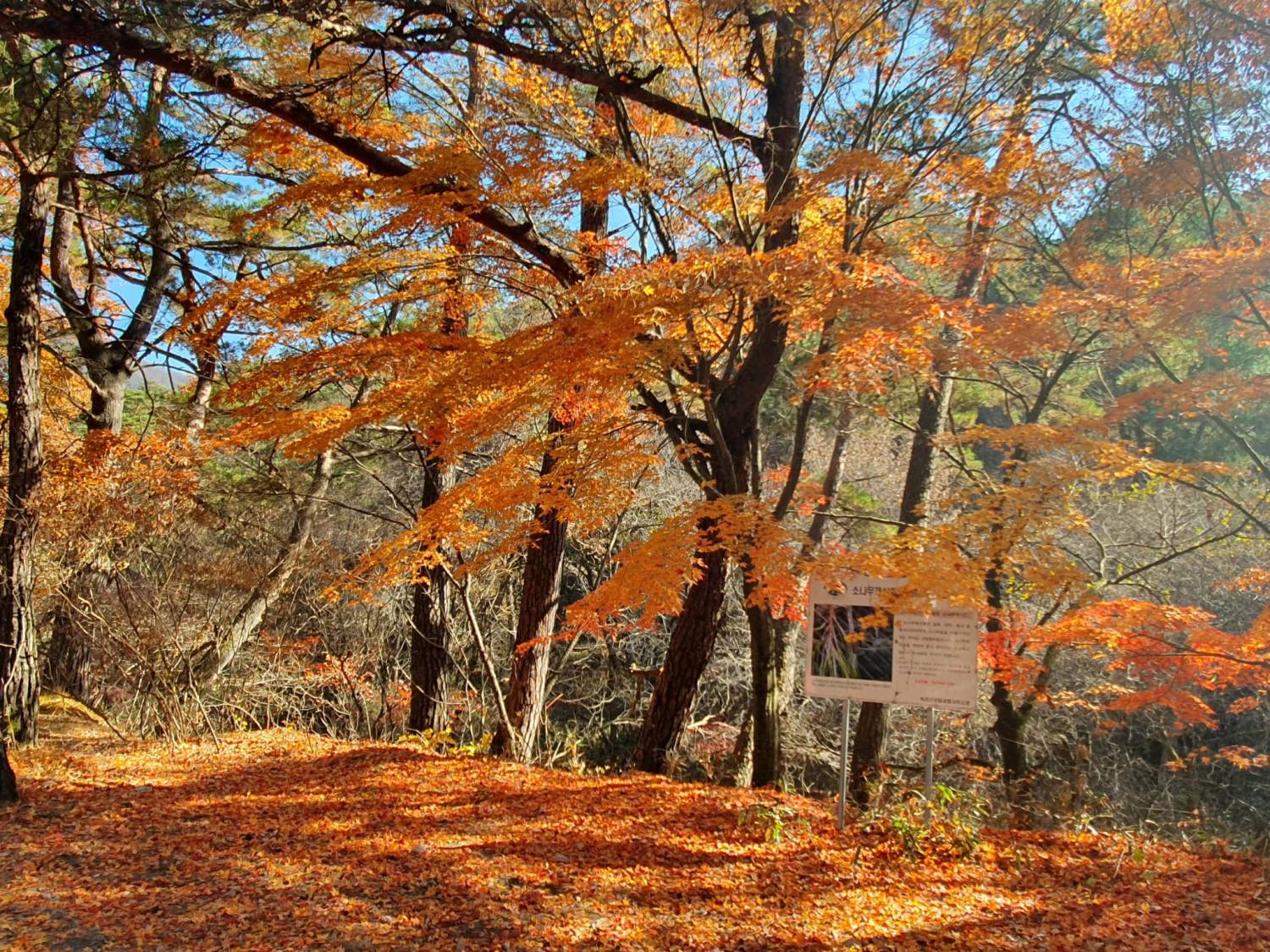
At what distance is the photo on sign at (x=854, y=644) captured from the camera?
4.87 meters

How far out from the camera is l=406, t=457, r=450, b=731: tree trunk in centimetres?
868

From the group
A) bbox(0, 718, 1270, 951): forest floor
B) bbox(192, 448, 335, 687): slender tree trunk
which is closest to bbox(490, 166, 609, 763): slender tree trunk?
bbox(0, 718, 1270, 951): forest floor

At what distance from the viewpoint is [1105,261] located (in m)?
6.93

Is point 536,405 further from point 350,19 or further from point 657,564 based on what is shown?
point 350,19

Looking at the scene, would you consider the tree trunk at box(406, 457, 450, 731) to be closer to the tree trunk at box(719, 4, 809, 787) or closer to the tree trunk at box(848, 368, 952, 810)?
the tree trunk at box(719, 4, 809, 787)

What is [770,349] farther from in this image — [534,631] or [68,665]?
[68,665]

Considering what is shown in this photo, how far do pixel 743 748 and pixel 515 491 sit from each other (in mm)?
3451

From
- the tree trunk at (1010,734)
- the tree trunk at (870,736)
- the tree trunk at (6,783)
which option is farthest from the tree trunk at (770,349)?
the tree trunk at (6,783)

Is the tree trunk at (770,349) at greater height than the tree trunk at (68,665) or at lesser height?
greater

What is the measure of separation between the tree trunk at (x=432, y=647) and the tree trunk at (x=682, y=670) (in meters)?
2.80

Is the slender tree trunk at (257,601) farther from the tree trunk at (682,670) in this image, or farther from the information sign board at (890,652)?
the information sign board at (890,652)

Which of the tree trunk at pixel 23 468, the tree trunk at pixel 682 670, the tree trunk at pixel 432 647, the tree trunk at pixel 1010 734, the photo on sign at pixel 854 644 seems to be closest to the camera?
the photo on sign at pixel 854 644

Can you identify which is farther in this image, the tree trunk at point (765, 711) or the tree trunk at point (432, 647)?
the tree trunk at point (432, 647)

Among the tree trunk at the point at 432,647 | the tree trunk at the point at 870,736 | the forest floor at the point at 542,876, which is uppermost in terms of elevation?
the tree trunk at the point at 432,647
